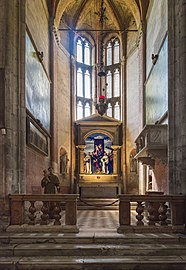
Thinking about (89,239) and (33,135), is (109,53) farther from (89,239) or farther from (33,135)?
(89,239)

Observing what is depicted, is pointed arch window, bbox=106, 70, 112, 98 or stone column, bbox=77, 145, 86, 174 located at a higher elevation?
pointed arch window, bbox=106, 70, 112, 98

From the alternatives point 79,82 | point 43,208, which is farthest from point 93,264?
point 79,82

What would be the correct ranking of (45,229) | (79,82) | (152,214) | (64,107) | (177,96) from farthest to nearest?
(79,82) < (64,107) < (177,96) < (152,214) < (45,229)

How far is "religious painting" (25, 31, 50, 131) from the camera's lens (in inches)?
503

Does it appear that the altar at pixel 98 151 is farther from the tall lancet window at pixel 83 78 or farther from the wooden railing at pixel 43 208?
the wooden railing at pixel 43 208

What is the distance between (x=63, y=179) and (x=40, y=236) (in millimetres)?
15538

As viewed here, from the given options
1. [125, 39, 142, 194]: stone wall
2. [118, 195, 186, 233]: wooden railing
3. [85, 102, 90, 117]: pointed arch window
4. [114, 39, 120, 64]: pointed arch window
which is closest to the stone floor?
[118, 195, 186, 233]: wooden railing

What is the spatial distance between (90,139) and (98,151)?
Result: 42.6 inches

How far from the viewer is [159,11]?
15.4 meters

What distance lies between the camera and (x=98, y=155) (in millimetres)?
25000

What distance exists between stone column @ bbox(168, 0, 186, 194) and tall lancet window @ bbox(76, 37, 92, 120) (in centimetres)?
1782

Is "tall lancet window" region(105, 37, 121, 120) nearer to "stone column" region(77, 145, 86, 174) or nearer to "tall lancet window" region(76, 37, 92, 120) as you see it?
"tall lancet window" region(76, 37, 92, 120)

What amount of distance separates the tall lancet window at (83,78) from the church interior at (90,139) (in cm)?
8

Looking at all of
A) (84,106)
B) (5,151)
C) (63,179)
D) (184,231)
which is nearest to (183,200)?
(184,231)
